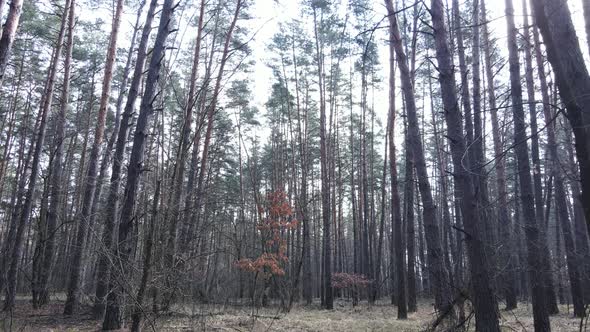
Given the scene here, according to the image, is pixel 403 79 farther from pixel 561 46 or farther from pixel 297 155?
pixel 297 155

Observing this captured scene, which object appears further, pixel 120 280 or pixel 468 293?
pixel 468 293

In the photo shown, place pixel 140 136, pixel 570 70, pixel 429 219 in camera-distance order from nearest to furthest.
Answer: pixel 570 70 → pixel 140 136 → pixel 429 219

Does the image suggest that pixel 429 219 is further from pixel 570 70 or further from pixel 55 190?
pixel 55 190

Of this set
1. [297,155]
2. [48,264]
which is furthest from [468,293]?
[297,155]

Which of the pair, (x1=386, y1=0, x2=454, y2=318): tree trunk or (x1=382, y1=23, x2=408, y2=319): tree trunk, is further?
(x1=382, y1=23, x2=408, y2=319): tree trunk

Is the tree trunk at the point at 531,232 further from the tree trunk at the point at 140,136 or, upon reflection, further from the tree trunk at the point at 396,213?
the tree trunk at the point at 140,136

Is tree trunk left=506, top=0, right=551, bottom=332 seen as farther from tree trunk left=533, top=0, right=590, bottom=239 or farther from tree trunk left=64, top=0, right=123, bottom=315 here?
tree trunk left=64, top=0, right=123, bottom=315

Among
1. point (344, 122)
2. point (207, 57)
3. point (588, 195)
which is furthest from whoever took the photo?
point (344, 122)

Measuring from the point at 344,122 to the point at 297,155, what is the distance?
3986mm

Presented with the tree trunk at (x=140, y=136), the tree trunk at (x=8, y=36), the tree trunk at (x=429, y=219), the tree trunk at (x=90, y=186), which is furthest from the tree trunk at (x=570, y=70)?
the tree trunk at (x=90, y=186)

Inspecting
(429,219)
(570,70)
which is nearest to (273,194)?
(429,219)

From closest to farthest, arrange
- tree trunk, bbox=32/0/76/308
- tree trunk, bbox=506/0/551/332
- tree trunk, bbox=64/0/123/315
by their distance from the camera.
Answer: tree trunk, bbox=506/0/551/332
tree trunk, bbox=64/0/123/315
tree trunk, bbox=32/0/76/308

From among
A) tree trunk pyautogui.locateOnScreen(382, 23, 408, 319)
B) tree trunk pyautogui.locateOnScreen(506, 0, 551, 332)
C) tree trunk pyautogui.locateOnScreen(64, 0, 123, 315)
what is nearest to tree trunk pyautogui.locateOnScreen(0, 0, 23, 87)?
tree trunk pyautogui.locateOnScreen(64, 0, 123, 315)

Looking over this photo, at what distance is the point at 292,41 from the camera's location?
20.2 m
